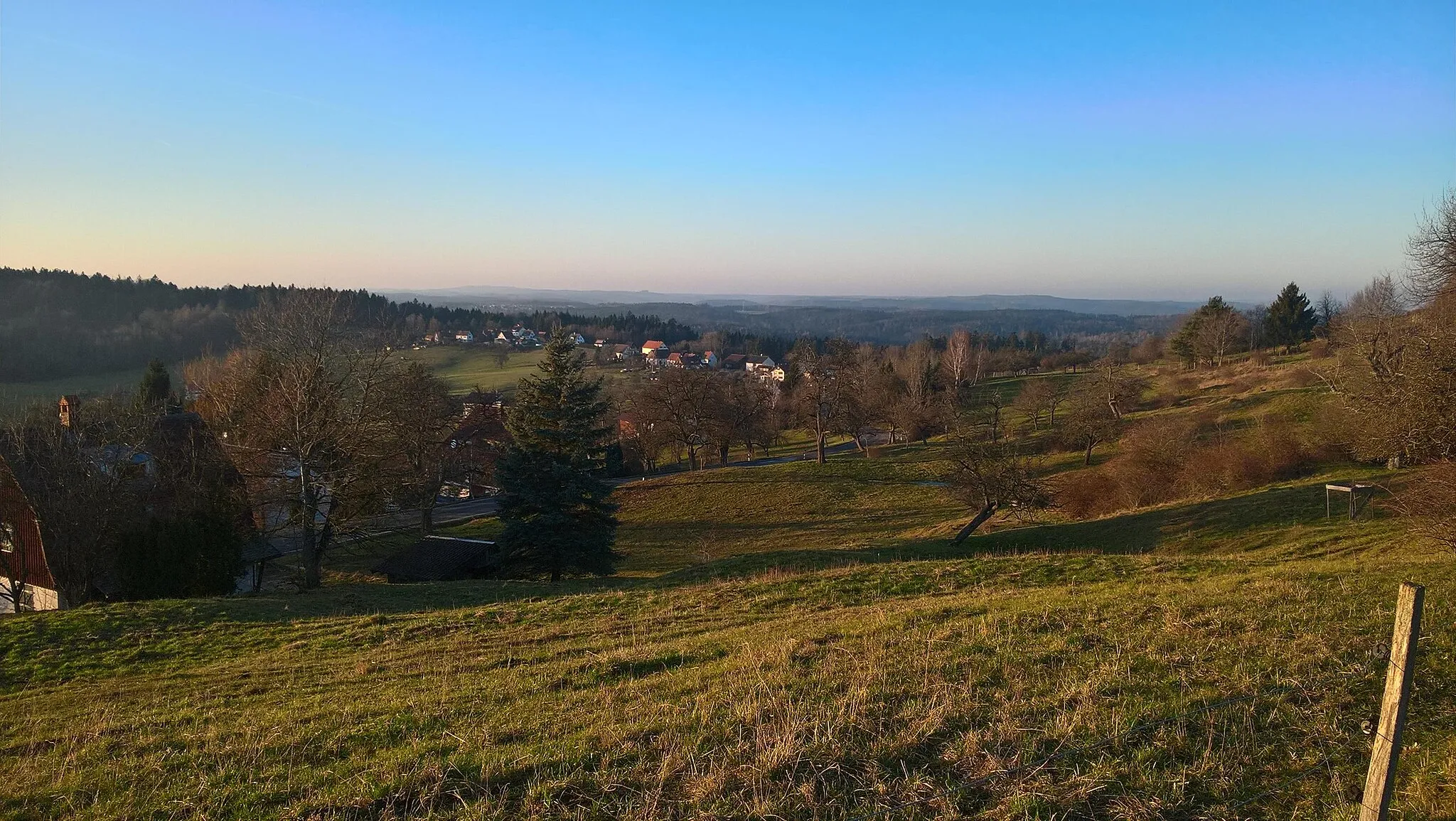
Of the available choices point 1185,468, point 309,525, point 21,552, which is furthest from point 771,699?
point 1185,468

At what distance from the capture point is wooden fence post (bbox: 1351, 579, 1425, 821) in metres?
3.95

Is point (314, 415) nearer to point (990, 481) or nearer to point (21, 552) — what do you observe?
point (21, 552)

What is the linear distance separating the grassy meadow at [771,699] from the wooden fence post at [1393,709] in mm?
526

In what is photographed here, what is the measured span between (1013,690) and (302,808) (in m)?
5.62

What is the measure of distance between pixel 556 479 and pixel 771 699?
67.7ft

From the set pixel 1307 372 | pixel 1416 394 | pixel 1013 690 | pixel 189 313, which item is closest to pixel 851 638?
pixel 1013 690

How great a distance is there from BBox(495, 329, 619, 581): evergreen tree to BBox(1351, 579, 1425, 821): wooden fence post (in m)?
22.8

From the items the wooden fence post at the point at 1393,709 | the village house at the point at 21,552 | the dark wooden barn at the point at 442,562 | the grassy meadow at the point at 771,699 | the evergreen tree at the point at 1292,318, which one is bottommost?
the dark wooden barn at the point at 442,562

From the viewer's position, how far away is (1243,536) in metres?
20.2

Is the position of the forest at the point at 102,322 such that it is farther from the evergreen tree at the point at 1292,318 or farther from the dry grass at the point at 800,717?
the evergreen tree at the point at 1292,318

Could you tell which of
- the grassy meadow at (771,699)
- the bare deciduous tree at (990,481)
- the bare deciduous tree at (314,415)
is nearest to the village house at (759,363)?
the bare deciduous tree at (990,481)

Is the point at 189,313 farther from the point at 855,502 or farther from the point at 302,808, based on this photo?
the point at 302,808

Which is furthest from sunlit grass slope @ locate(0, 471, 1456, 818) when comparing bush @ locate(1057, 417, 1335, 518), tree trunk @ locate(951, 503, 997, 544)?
bush @ locate(1057, 417, 1335, 518)

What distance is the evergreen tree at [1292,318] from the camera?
7006 cm
